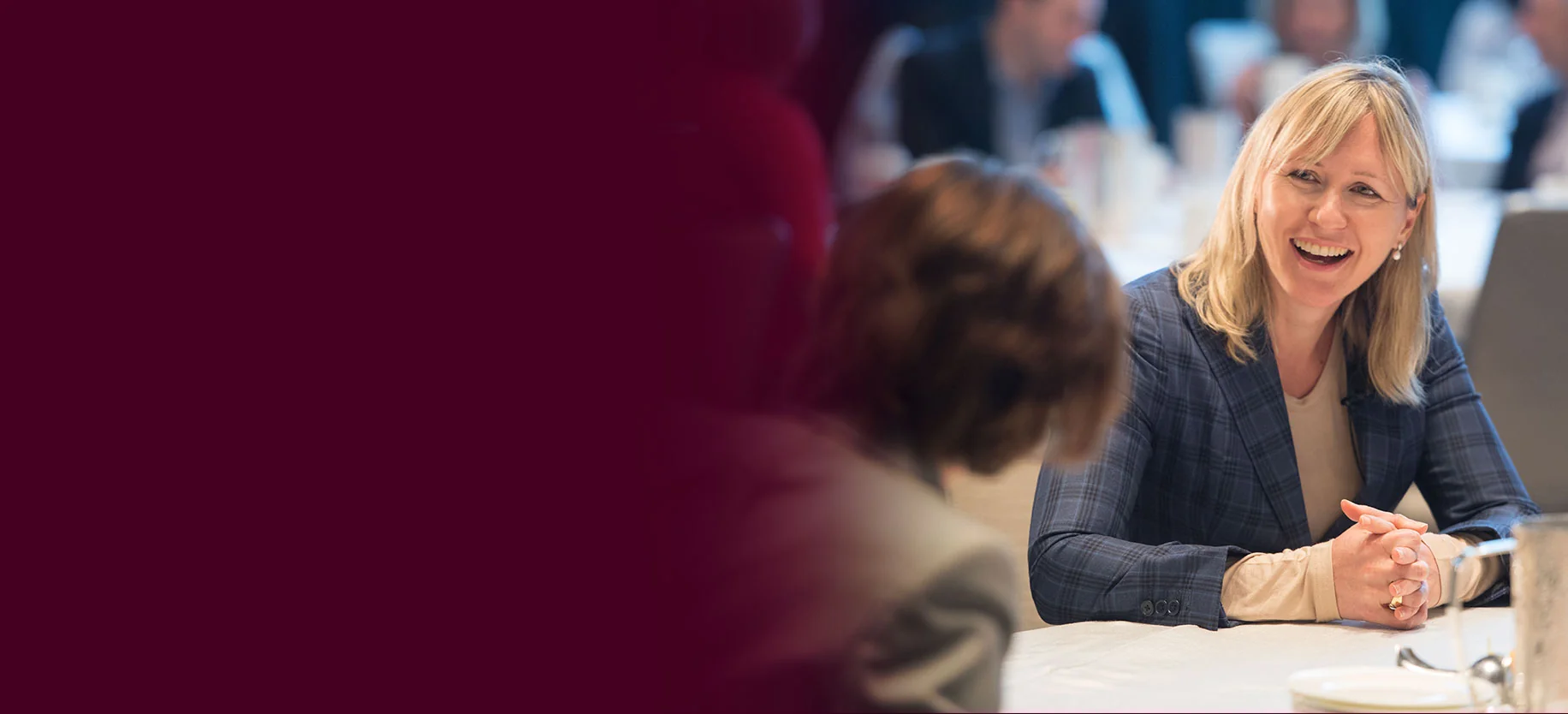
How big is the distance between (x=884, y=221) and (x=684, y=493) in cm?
18

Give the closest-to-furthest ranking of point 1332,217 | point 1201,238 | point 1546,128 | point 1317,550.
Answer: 1. point 1317,550
2. point 1332,217
3. point 1201,238
4. point 1546,128

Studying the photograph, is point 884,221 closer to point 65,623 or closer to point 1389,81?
point 65,623

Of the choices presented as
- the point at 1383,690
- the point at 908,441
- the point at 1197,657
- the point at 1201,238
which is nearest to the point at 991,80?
the point at 1201,238

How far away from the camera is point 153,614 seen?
0.88 m

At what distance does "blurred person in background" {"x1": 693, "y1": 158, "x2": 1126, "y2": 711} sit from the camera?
2.58 feet

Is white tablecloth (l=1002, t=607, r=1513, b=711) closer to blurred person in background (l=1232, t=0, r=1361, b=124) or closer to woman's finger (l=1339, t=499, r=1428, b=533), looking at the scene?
woman's finger (l=1339, t=499, r=1428, b=533)

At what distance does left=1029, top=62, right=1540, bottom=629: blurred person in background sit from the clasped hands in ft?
0.07

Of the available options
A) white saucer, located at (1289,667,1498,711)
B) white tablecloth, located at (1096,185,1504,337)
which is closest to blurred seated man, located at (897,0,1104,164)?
white tablecloth, located at (1096,185,1504,337)

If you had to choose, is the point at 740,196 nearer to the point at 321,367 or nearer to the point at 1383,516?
the point at 321,367

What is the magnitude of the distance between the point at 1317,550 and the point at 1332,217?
35cm

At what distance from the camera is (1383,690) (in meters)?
1.01

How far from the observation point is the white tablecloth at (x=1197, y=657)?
106 centimetres

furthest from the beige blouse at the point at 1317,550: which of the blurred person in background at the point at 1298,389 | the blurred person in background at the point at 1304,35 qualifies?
the blurred person in background at the point at 1304,35

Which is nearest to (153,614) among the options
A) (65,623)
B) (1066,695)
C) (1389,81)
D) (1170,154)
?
(65,623)
